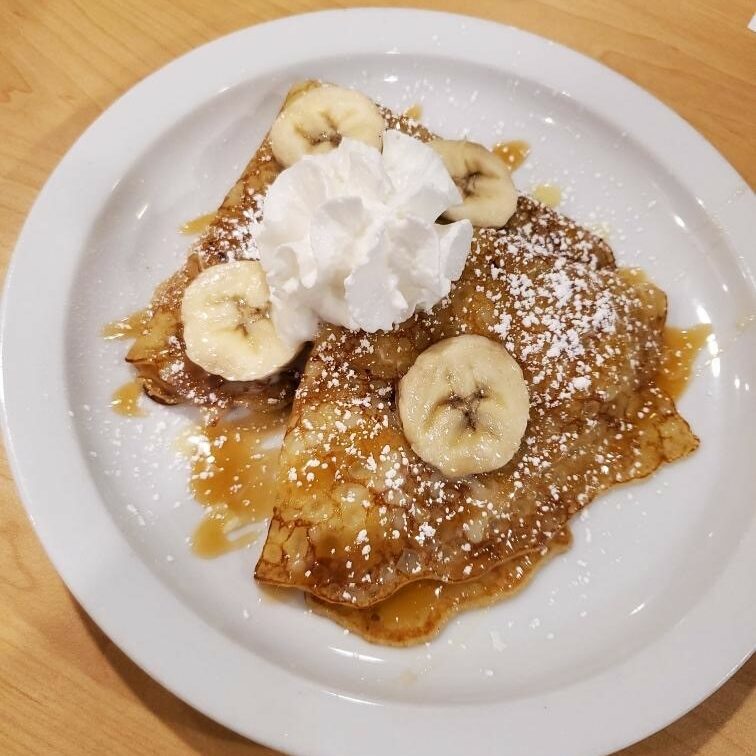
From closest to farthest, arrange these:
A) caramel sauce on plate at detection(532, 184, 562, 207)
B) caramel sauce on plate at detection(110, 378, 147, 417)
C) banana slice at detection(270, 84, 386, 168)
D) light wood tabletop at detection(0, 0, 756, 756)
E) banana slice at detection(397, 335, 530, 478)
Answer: light wood tabletop at detection(0, 0, 756, 756) < banana slice at detection(397, 335, 530, 478) < caramel sauce on plate at detection(110, 378, 147, 417) < banana slice at detection(270, 84, 386, 168) < caramel sauce on plate at detection(532, 184, 562, 207)

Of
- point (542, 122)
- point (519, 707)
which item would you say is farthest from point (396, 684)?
point (542, 122)

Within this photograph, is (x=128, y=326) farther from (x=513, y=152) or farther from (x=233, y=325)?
(x=513, y=152)

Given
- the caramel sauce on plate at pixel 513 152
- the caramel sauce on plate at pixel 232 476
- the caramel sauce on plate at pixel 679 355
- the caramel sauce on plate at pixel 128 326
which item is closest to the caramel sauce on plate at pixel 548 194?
the caramel sauce on plate at pixel 513 152

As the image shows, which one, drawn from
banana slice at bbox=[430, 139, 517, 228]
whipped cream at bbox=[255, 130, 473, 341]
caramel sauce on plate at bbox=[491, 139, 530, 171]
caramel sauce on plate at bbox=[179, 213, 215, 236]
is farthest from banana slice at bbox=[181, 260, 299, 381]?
caramel sauce on plate at bbox=[491, 139, 530, 171]

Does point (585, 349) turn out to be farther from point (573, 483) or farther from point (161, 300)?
point (161, 300)

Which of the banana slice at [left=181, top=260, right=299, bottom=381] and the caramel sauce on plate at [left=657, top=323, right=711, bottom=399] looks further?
the caramel sauce on plate at [left=657, top=323, right=711, bottom=399]

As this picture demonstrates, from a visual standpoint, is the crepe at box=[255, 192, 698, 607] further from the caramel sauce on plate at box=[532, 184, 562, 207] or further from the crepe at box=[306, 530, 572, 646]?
the caramel sauce on plate at box=[532, 184, 562, 207]
